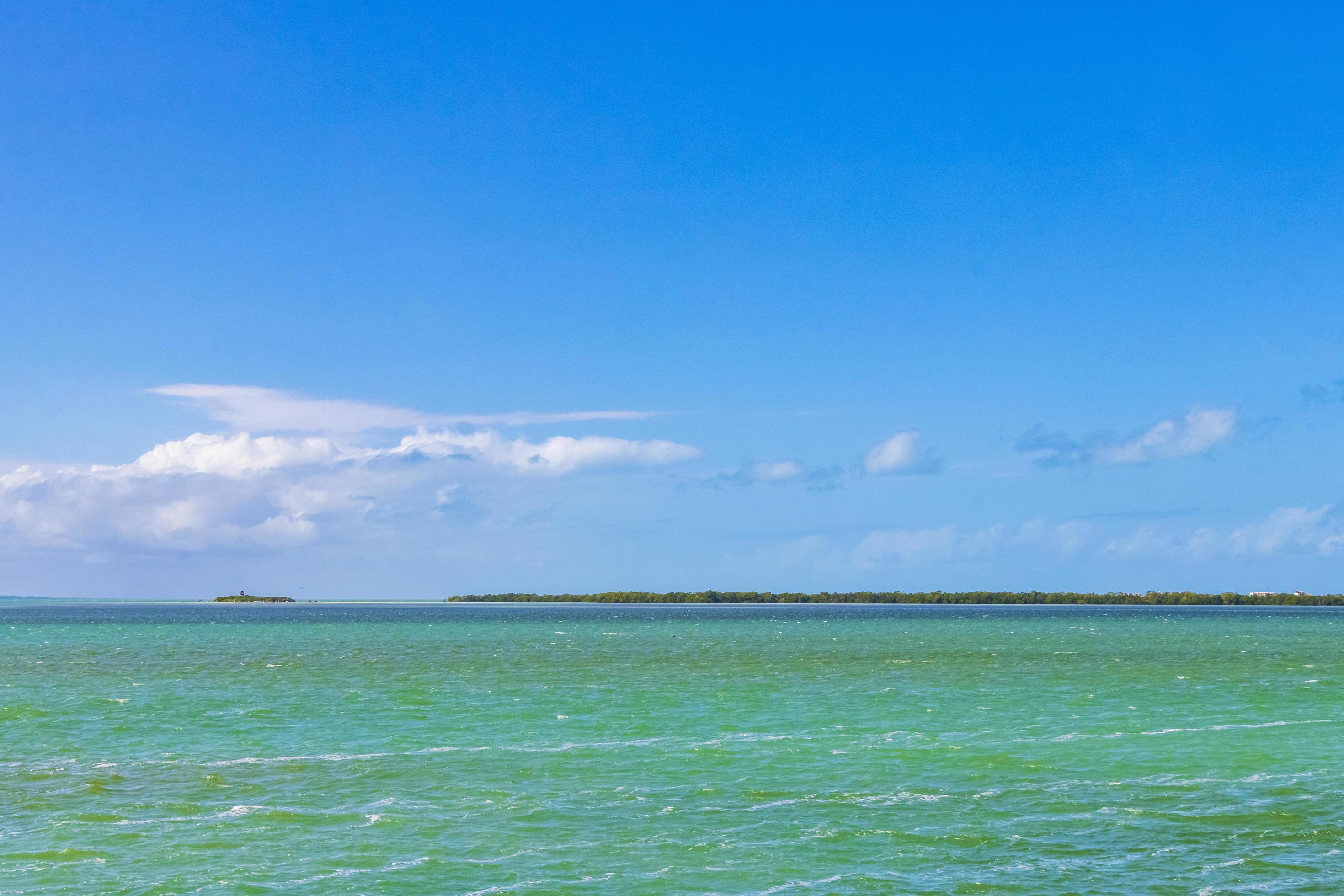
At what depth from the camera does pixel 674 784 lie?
32.2 m

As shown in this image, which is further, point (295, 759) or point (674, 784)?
point (295, 759)

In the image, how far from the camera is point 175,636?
441 ft

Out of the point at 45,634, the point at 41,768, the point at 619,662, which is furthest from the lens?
the point at 45,634

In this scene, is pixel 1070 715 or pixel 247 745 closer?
pixel 247 745

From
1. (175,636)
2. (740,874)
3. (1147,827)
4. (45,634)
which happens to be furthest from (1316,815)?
(45,634)

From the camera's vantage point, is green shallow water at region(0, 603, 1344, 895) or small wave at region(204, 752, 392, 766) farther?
small wave at region(204, 752, 392, 766)

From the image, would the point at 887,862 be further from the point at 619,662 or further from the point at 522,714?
the point at 619,662

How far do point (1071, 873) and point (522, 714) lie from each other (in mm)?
29009

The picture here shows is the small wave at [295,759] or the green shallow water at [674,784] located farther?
the small wave at [295,759]

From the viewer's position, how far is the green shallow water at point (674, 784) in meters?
23.2

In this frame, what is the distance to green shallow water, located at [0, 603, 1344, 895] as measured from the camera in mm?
23188

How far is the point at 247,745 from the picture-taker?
39188 millimetres

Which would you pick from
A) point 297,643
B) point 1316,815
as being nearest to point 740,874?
point 1316,815

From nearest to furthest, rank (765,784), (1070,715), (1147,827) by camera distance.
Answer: (1147,827) → (765,784) → (1070,715)
